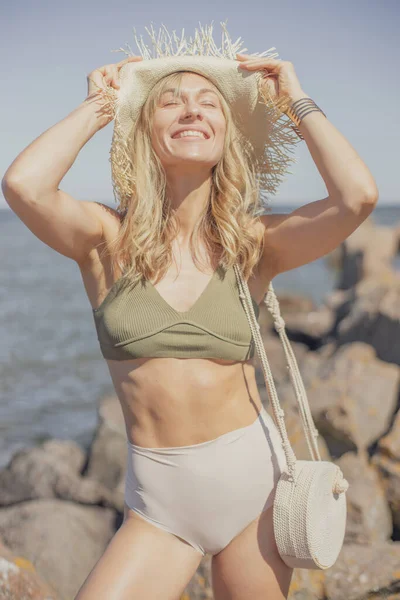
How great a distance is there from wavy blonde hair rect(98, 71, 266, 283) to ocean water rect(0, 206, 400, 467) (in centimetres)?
81

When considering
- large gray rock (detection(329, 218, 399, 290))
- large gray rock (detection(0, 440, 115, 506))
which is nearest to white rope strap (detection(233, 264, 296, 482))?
large gray rock (detection(0, 440, 115, 506))

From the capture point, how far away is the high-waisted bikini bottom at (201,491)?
8.39ft

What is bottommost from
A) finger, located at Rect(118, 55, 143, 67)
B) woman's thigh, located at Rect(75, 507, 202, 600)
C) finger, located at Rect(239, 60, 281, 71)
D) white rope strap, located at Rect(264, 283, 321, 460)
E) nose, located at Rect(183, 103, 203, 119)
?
woman's thigh, located at Rect(75, 507, 202, 600)

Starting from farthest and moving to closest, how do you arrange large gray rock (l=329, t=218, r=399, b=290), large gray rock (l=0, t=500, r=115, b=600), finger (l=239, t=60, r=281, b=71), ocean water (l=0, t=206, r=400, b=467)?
large gray rock (l=329, t=218, r=399, b=290)
ocean water (l=0, t=206, r=400, b=467)
large gray rock (l=0, t=500, r=115, b=600)
finger (l=239, t=60, r=281, b=71)

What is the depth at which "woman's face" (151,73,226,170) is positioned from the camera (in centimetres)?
271

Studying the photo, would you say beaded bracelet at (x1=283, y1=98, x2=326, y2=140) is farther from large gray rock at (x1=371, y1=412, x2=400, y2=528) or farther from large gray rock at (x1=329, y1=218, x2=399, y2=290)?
large gray rock at (x1=329, y1=218, x2=399, y2=290)

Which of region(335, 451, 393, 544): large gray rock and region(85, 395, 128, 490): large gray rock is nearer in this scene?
region(335, 451, 393, 544): large gray rock

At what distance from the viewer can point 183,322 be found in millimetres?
2518

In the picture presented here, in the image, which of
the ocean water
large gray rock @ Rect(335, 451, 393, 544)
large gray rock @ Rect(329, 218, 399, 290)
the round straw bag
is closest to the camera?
the round straw bag

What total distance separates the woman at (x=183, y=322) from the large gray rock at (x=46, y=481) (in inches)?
124

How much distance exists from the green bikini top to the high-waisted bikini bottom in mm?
358

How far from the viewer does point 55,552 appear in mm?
4395

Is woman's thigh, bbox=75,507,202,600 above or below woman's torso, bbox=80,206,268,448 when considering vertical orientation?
below

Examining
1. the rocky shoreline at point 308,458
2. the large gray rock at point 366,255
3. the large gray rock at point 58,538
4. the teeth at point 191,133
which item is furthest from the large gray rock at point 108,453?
the large gray rock at point 366,255
